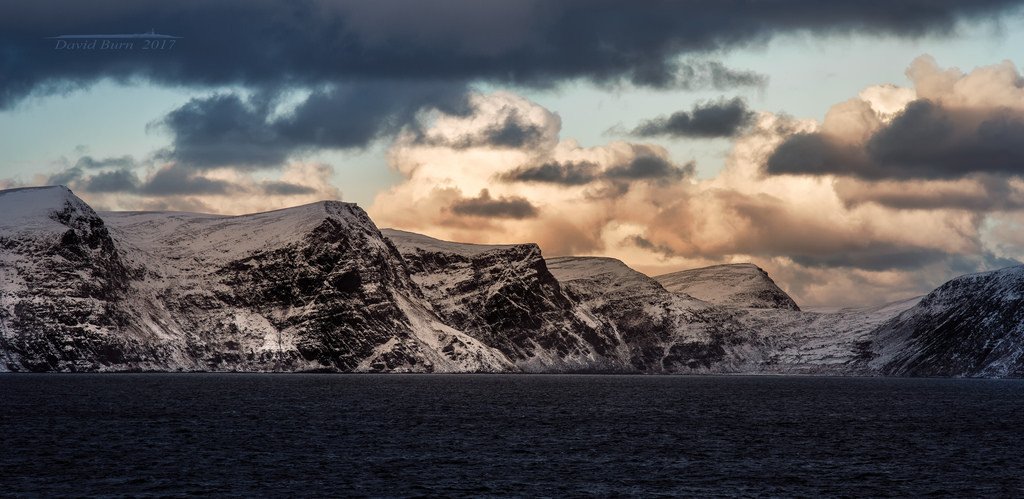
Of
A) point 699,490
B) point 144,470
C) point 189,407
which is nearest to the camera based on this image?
point 699,490

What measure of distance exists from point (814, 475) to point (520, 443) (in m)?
36.2

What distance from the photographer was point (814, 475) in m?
108

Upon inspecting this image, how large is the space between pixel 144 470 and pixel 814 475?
5556 cm

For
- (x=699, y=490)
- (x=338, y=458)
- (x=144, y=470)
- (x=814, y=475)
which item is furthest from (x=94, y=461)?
(x=814, y=475)

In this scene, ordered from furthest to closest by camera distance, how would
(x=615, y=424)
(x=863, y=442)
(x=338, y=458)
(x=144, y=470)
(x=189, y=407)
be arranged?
(x=189, y=407)
(x=615, y=424)
(x=863, y=442)
(x=338, y=458)
(x=144, y=470)

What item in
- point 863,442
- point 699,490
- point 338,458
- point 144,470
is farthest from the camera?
point 863,442

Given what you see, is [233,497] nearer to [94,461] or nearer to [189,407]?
[94,461]

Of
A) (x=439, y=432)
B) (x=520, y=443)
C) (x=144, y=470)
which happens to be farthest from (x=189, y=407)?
(x=144, y=470)

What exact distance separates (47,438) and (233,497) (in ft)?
149

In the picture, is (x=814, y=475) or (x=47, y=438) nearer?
(x=814, y=475)

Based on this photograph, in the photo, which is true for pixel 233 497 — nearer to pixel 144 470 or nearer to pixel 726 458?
pixel 144 470

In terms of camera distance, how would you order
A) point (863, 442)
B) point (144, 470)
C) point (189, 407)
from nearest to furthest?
point (144, 470) < point (863, 442) < point (189, 407)

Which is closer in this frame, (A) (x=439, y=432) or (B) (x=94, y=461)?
(B) (x=94, y=461)

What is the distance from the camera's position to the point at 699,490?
322ft
